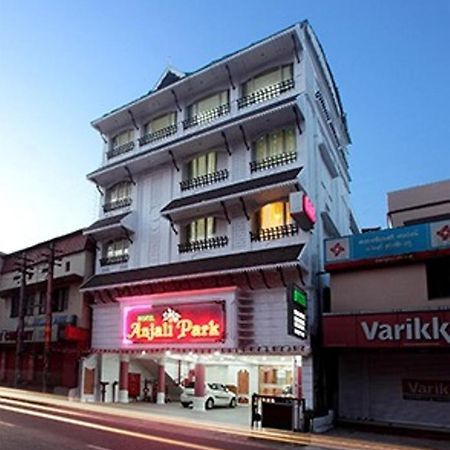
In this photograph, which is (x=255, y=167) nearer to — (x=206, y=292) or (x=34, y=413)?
(x=206, y=292)

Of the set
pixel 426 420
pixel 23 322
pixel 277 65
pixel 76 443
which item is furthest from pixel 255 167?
pixel 23 322

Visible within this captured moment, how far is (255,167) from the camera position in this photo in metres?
26.6

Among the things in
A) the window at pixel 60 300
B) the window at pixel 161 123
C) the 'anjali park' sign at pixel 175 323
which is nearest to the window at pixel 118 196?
the window at pixel 161 123

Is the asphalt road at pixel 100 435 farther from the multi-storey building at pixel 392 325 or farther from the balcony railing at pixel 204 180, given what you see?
the balcony railing at pixel 204 180

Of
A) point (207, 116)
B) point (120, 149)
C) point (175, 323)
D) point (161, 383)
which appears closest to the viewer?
point (175, 323)

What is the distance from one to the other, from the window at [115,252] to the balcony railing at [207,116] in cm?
787

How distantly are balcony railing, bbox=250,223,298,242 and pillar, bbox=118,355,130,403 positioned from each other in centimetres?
1148

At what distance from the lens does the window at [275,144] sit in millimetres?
25984

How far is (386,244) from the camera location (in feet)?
73.2

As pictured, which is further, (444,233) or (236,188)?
(236,188)

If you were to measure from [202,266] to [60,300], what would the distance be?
1329cm

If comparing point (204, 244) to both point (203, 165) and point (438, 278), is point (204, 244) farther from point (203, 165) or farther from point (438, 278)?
point (438, 278)

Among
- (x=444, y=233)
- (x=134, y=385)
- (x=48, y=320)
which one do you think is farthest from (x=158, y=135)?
(x=444, y=233)

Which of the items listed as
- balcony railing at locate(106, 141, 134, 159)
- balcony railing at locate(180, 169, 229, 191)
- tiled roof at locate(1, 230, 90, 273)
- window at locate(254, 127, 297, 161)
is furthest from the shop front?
balcony railing at locate(106, 141, 134, 159)
